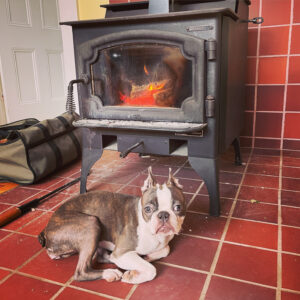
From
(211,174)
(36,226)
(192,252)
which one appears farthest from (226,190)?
(36,226)

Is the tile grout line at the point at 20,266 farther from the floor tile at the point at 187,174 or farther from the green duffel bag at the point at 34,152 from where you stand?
the floor tile at the point at 187,174

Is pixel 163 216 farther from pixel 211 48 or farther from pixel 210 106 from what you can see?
pixel 211 48

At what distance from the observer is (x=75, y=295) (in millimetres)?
1005

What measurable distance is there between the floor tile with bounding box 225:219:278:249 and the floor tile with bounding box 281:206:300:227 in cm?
8

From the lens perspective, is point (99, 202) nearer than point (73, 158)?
Yes

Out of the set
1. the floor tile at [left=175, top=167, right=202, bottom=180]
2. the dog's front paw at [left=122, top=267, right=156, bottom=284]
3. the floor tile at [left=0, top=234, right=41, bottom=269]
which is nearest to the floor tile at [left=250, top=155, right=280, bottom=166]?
the floor tile at [left=175, top=167, right=202, bottom=180]

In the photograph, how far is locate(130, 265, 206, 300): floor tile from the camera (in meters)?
0.99

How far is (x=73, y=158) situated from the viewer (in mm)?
2219

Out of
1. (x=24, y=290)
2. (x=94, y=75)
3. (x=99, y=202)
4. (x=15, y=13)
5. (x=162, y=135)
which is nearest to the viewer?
(x=24, y=290)

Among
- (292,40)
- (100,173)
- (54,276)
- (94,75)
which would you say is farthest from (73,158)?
(292,40)

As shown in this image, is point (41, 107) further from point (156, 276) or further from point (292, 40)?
point (156, 276)

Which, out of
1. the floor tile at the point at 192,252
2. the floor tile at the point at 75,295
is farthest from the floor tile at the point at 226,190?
the floor tile at the point at 75,295

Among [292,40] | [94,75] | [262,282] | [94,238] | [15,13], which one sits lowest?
[262,282]

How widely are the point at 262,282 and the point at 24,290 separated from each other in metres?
0.77
